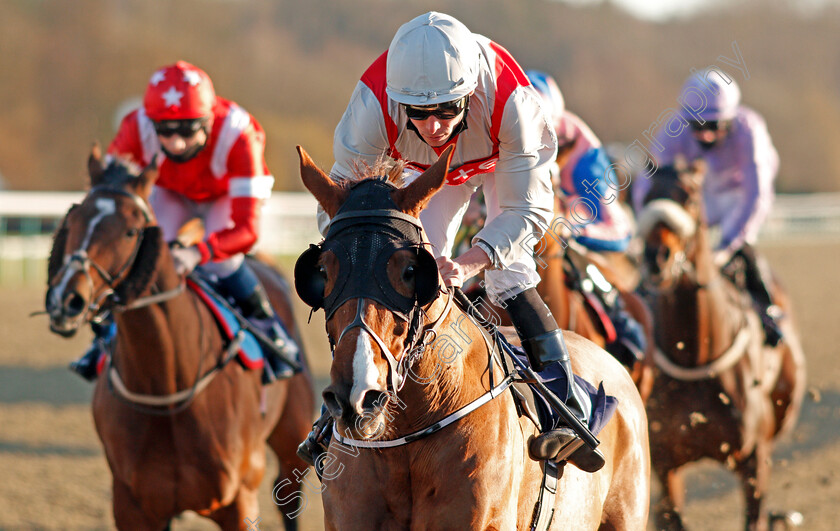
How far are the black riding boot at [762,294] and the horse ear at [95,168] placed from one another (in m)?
3.83

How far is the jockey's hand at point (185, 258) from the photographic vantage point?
13.9ft

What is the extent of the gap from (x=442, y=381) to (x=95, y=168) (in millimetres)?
2364

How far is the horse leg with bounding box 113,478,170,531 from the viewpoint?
3.89 metres

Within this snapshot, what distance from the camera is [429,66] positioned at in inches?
95.0

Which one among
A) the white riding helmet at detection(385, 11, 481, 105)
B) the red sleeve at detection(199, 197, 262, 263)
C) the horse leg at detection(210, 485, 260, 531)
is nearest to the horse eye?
the white riding helmet at detection(385, 11, 481, 105)

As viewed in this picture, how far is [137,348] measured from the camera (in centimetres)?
404

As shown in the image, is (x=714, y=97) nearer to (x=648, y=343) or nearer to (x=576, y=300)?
(x=648, y=343)

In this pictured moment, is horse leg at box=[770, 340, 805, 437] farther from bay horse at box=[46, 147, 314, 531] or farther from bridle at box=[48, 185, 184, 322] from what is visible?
bridle at box=[48, 185, 184, 322]

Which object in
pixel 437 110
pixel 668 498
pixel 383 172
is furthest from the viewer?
pixel 668 498

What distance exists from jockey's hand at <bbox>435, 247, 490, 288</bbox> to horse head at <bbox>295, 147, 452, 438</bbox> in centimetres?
13

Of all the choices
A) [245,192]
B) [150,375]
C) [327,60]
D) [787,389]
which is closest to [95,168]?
[245,192]

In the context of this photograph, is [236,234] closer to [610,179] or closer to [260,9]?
[610,179]

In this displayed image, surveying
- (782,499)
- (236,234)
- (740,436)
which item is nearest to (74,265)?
(236,234)

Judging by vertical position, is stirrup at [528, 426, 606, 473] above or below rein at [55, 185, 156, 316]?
above
